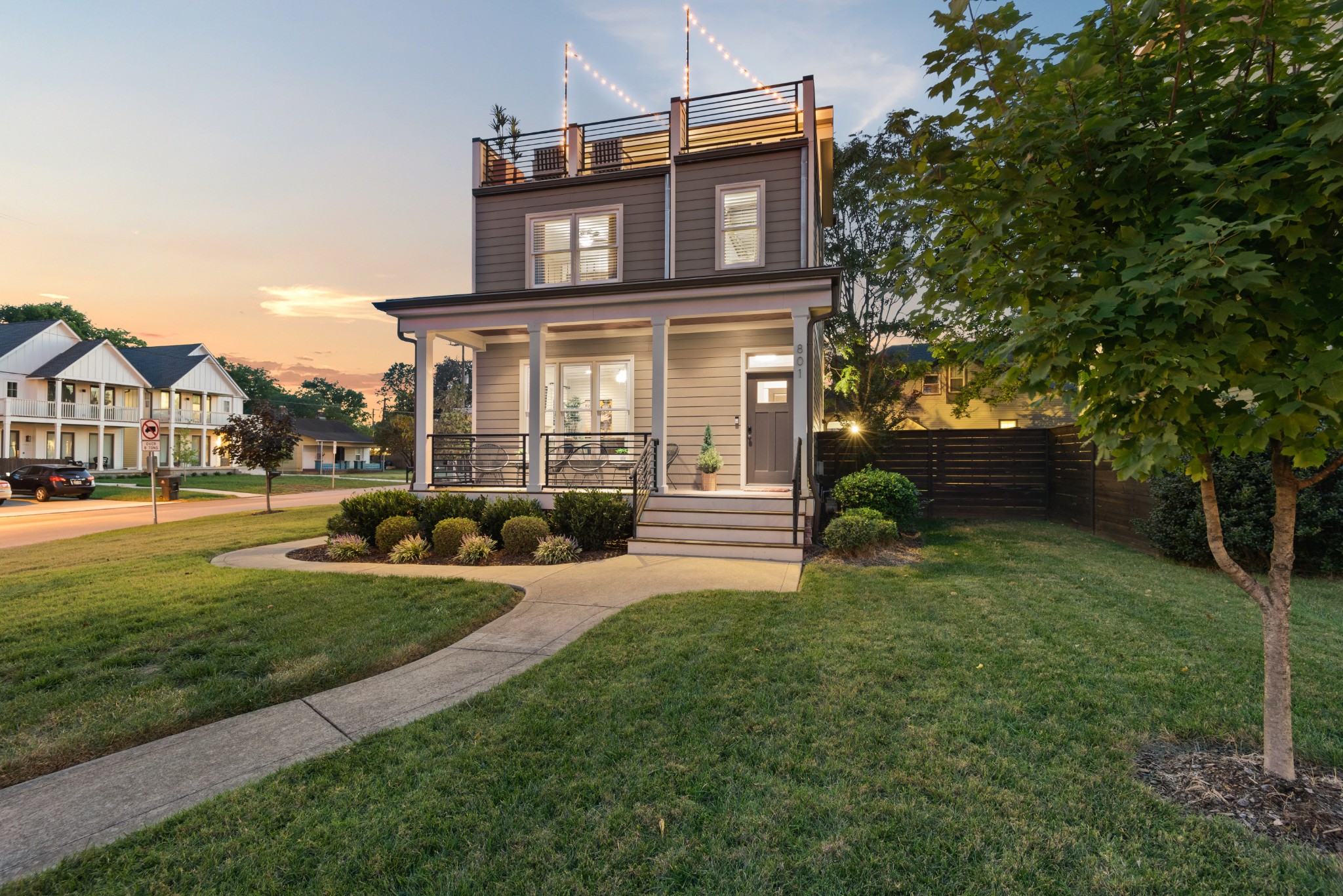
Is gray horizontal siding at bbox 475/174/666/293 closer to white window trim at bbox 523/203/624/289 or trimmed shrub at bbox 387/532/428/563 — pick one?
white window trim at bbox 523/203/624/289

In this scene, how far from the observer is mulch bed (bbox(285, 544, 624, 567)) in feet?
26.4

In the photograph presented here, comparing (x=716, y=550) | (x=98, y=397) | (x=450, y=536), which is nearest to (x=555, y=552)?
(x=450, y=536)

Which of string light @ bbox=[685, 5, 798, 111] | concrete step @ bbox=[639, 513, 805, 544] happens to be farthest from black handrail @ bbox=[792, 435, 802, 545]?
string light @ bbox=[685, 5, 798, 111]

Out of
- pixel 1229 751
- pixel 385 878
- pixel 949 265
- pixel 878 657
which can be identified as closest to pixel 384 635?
pixel 385 878

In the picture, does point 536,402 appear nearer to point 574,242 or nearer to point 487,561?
point 487,561

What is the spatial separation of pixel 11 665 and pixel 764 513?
7.89 m

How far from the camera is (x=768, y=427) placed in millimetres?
10984

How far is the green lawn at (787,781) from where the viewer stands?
6.58ft

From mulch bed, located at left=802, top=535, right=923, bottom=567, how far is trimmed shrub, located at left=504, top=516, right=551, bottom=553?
3905 mm

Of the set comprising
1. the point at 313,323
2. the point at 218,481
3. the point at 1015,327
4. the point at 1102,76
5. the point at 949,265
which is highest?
the point at 313,323

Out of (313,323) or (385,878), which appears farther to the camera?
(313,323)

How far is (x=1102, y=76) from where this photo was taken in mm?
2221

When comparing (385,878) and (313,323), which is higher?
(313,323)

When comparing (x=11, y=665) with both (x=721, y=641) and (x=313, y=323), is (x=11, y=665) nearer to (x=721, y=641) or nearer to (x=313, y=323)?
(x=721, y=641)
